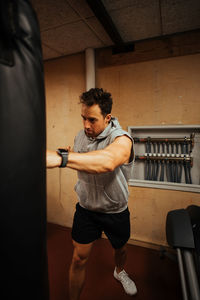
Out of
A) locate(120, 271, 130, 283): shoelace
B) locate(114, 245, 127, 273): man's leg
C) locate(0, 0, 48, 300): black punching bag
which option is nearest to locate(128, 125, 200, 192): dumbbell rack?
locate(114, 245, 127, 273): man's leg

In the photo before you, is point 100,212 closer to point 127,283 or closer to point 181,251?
point 181,251

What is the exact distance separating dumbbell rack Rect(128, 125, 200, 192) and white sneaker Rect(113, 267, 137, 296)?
945 millimetres

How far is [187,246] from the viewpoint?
1067 millimetres

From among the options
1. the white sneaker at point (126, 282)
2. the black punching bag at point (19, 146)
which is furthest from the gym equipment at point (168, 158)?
the black punching bag at point (19, 146)

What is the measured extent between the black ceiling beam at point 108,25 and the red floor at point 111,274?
8.11ft

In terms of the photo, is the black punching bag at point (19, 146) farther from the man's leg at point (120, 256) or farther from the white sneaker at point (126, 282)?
the white sneaker at point (126, 282)

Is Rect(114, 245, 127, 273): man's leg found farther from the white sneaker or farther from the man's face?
the man's face

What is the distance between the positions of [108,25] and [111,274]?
8.13 ft

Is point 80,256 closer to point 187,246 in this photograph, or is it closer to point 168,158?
point 187,246

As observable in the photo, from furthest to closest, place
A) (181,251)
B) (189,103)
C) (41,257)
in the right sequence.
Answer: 1. (189,103)
2. (181,251)
3. (41,257)

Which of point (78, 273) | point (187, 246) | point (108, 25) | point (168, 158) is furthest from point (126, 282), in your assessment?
point (108, 25)

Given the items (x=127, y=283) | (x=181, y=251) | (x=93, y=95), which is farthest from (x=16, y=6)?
(x=127, y=283)

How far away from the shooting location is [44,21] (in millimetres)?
1665

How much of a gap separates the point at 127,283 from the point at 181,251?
71 cm
